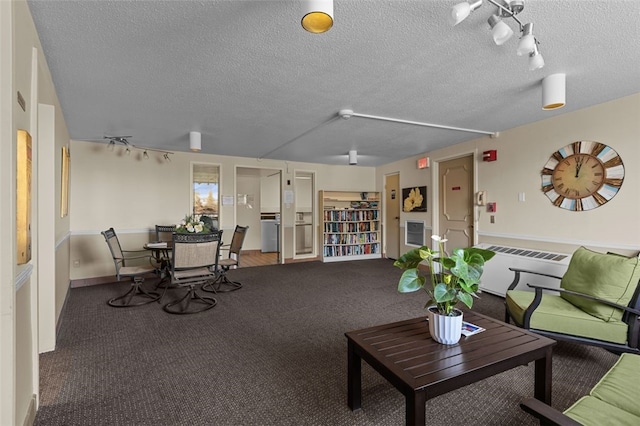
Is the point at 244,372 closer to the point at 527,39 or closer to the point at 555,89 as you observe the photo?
the point at 527,39

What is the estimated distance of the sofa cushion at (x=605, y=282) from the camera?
2.23 meters

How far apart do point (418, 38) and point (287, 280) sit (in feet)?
13.5

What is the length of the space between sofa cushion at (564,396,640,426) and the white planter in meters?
0.53

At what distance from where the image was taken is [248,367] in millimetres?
2270

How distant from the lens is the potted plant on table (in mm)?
1552

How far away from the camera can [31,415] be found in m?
1.64

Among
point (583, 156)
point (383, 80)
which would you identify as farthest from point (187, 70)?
point (583, 156)

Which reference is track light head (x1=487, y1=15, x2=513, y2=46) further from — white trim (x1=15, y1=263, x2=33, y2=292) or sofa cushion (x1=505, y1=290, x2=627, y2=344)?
white trim (x1=15, y1=263, x2=33, y2=292)

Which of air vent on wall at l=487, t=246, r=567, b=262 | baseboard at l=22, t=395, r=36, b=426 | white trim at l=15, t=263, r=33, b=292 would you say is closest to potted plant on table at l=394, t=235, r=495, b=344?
white trim at l=15, t=263, r=33, b=292

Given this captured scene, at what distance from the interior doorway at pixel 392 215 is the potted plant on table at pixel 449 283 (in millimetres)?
5295

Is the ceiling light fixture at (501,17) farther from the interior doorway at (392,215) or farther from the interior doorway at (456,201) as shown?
the interior doorway at (392,215)

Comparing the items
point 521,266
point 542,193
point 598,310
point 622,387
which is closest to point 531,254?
point 521,266

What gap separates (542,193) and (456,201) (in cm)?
149


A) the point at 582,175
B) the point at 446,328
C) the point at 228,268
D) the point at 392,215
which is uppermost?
the point at 582,175
